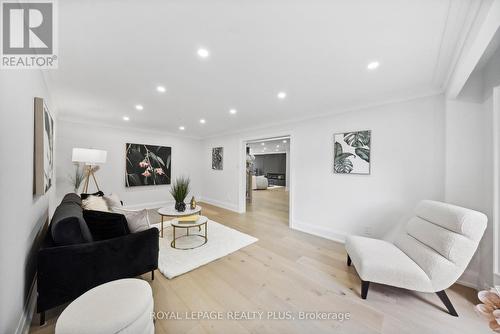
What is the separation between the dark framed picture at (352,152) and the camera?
280 cm

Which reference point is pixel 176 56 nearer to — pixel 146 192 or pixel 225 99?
pixel 225 99

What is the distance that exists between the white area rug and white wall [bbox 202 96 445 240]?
4.53ft

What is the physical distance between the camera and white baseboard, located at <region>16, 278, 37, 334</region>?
4.18 feet

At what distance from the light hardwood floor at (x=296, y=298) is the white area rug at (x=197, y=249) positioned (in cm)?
12

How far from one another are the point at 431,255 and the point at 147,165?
5821 millimetres

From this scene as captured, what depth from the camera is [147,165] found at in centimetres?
501

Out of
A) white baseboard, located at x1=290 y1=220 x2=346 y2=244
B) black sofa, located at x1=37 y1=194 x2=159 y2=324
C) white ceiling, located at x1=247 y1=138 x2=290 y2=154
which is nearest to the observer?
black sofa, located at x1=37 y1=194 x2=159 y2=324

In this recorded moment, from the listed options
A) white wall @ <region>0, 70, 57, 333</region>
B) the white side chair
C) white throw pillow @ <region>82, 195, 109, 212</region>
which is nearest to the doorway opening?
white throw pillow @ <region>82, 195, 109, 212</region>

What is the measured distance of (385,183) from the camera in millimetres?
2646

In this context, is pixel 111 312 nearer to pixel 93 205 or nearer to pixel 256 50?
pixel 93 205

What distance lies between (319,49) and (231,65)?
85cm

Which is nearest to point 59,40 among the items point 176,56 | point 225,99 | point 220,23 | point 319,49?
point 176,56

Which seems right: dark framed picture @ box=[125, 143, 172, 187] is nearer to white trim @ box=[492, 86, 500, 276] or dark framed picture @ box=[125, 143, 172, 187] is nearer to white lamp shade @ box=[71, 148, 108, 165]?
white lamp shade @ box=[71, 148, 108, 165]

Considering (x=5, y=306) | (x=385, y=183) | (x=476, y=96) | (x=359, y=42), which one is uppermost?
(x=359, y=42)
